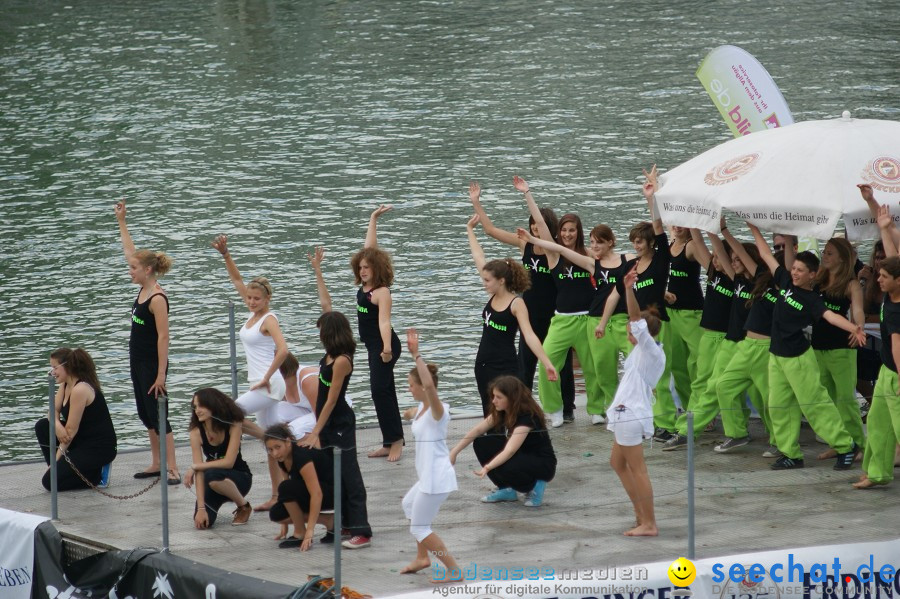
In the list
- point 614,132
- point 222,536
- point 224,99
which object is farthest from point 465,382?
point 224,99

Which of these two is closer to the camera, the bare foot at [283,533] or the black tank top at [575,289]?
the bare foot at [283,533]

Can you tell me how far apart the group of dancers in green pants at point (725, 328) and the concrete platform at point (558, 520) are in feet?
1.25

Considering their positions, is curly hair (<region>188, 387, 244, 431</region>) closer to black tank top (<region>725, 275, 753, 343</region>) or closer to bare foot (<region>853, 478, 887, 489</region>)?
black tank top (<region>725, 275, 753, 343</region>)

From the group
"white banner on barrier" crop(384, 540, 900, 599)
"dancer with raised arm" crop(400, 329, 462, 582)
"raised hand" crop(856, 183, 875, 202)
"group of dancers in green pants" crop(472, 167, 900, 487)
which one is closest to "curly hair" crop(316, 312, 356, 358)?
"dancer with raised arm" crop(400, 329, 462, 582)

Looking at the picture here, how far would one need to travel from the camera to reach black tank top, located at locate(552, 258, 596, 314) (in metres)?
11.9

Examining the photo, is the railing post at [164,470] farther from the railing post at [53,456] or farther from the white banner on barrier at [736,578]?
the white banner on barrier at [736,578]

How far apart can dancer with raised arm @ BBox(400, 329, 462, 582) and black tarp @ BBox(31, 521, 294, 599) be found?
92 centimetres

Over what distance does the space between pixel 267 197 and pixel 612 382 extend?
1356 cm

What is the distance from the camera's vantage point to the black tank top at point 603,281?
1161cm

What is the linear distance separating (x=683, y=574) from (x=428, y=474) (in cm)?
173

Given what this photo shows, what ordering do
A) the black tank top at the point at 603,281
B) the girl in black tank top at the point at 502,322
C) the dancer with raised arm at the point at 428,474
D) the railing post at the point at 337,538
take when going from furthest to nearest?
the black tank top at the point at 603,281 → the girl in black tank top at the point at 502,322 → the dancer with raised arm at the point at 428,474 → the railing post at the point at 337,538

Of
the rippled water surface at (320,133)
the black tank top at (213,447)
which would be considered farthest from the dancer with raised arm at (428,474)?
the rippled water surface at (320,133)

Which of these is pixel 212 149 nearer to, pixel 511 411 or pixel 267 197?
pixel 267 197

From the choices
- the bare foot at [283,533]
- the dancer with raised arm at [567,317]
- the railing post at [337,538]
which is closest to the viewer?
the railing post at [337,538]
